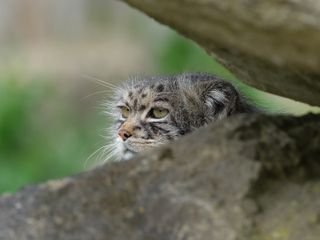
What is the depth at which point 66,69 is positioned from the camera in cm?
1502

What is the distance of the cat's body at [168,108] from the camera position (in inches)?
237

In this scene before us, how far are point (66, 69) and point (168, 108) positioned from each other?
8857mm

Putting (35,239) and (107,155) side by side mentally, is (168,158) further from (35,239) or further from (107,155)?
(107,155)

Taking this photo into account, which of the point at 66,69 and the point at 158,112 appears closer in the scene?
the point at 158,112

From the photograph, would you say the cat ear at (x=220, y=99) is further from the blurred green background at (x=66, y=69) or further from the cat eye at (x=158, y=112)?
the blurred green background at (x=66, y=69)

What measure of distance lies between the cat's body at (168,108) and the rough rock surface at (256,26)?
1939 mm

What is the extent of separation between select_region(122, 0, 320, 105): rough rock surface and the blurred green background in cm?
262

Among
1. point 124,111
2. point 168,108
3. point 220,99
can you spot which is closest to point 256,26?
point 220,99

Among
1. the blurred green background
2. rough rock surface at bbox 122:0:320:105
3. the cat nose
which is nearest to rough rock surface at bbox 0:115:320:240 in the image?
rough rock surface at bbox 122:0:320:105

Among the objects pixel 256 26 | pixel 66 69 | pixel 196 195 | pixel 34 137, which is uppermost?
pixel 256 26

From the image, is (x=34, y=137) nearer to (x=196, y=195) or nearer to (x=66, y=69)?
(x=66, y=69)

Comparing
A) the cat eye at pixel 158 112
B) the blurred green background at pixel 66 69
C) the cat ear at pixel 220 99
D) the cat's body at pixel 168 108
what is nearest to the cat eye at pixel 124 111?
the cat's body at pixel 168 108

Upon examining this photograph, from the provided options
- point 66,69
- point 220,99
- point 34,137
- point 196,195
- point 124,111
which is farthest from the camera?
point 66,69

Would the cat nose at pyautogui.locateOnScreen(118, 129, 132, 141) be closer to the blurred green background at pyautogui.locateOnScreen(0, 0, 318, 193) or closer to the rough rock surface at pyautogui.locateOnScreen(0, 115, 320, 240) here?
the blurred green background at pyautogui.locateOnScreen(0, 0, 318, 193)
